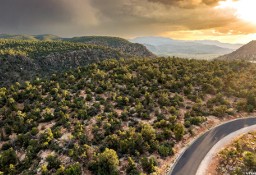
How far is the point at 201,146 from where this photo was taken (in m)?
37.6

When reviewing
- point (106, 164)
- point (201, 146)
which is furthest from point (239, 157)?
point (106, 164)

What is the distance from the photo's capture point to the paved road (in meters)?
31.5

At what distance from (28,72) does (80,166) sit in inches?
3475

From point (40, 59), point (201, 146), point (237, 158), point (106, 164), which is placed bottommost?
point (106, 164)

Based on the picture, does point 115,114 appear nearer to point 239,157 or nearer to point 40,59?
point 239,157

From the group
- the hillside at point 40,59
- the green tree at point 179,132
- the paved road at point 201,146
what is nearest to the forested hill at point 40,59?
the hillside at point 40,59

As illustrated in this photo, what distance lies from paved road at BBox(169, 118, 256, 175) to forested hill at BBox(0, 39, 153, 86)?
81.8m

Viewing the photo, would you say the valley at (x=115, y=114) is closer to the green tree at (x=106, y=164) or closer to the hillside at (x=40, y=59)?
the green tree at (x=106, y=164)

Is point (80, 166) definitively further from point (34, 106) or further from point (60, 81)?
point (60, 81)

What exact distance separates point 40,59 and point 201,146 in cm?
11270

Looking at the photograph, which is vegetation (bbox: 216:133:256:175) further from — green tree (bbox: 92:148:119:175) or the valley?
green tree (bbox: 92:148:119:175)

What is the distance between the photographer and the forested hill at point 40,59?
331 feet

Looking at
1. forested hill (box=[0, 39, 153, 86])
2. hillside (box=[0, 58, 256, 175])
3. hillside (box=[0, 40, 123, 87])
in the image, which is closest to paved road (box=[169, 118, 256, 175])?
hillside (box=[0, 58, 256, 175])

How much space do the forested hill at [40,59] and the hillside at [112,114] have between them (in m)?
41.9
